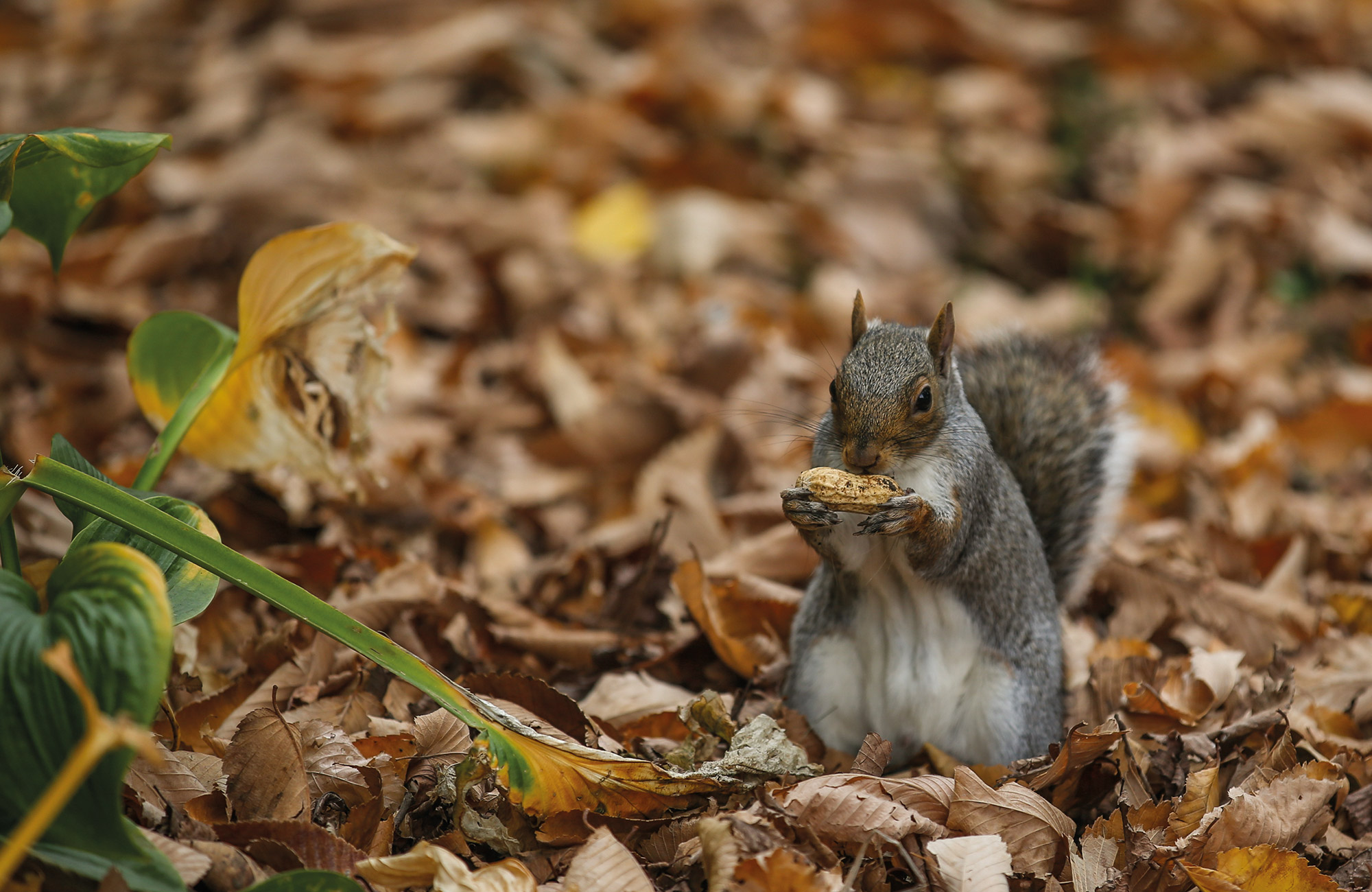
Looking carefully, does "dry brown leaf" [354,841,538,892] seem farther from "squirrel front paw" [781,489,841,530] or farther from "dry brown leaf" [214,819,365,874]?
"squirrel front paw" [781,489,841,530]

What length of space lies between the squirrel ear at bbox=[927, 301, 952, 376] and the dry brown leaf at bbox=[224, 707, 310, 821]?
1050mm

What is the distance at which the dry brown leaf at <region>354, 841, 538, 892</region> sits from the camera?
1.38m

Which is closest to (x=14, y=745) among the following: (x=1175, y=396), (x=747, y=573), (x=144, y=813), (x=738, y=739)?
(x=144, y=813)

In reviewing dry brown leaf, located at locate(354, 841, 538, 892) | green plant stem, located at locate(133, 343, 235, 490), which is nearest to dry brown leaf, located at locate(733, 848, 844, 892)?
dry brown leaf, located at locate(354, 841, 538, 892)

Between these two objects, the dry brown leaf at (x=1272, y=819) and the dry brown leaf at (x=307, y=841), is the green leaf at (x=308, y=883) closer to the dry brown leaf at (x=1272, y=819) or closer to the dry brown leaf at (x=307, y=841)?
the dry brown leaf at (x=307, y=841)

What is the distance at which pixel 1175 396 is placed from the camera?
3.53 metres

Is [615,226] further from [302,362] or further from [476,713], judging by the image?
[476,713]

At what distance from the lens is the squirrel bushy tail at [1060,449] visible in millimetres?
2215

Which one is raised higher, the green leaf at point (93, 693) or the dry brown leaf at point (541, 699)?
the green leaf at point (93, 693)

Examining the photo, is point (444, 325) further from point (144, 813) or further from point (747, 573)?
point (144, 813)

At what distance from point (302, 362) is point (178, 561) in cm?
63

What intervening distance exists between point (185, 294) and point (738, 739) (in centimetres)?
243

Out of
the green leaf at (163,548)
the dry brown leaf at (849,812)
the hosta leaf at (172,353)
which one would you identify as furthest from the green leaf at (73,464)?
the dry brown leaf at (849,812)

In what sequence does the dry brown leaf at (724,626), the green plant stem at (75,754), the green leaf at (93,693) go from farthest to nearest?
1. the dry brown leaf at (724,626)
2. the green leaf at (93,693)
3. the green plant stem at (75,754)
